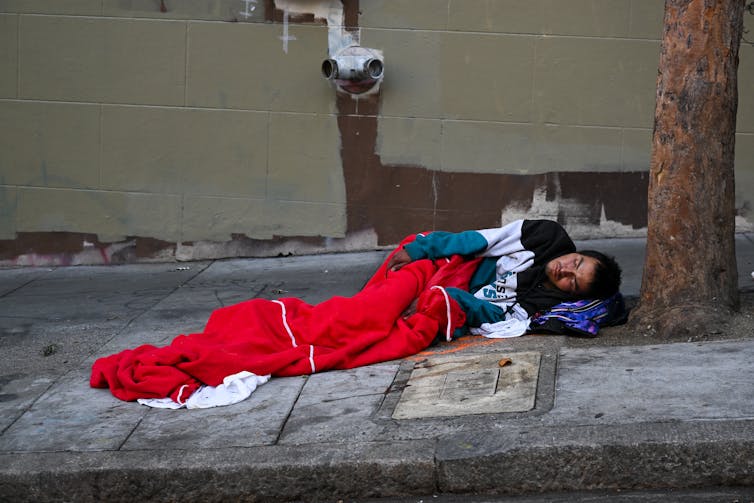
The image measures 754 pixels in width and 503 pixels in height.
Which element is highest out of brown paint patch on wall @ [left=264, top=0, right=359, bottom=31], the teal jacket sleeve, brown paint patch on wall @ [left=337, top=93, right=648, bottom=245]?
brown paint patch on wall @ [left=264, top=0, right=359, bottom=31]

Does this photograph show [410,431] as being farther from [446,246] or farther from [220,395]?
[446,246]

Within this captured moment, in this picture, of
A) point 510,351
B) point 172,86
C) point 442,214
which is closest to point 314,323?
point 510,351

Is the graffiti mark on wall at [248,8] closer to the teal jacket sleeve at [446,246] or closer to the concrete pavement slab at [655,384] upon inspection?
the teal jacket sleeve at [446,246]

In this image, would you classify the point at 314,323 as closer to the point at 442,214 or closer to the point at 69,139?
the point at 442,214

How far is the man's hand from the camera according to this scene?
206 inches

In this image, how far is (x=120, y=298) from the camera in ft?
21.8

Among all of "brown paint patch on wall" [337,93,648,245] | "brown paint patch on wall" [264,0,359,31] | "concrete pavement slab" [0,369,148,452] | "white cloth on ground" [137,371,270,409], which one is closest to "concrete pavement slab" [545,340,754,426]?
"white cloth on ground" [137,371,270,409]

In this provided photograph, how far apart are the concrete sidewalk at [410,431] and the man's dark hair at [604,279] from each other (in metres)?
0.32

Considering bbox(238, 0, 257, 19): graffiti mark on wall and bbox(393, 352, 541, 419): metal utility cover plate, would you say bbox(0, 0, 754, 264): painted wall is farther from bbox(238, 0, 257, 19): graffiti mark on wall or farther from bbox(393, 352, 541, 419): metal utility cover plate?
bbox(393, 352, 541, 419): metal utility cover plate

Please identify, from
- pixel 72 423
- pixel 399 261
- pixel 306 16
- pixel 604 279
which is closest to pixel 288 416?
pixel 72 423

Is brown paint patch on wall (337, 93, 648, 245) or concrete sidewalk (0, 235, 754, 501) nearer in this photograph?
concrete sidewalk (0, 235, 754, 501)

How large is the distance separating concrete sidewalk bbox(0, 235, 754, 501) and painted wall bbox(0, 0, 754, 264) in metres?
2.75

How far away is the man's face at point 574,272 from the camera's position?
5008mm

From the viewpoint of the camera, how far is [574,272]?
5.02m
